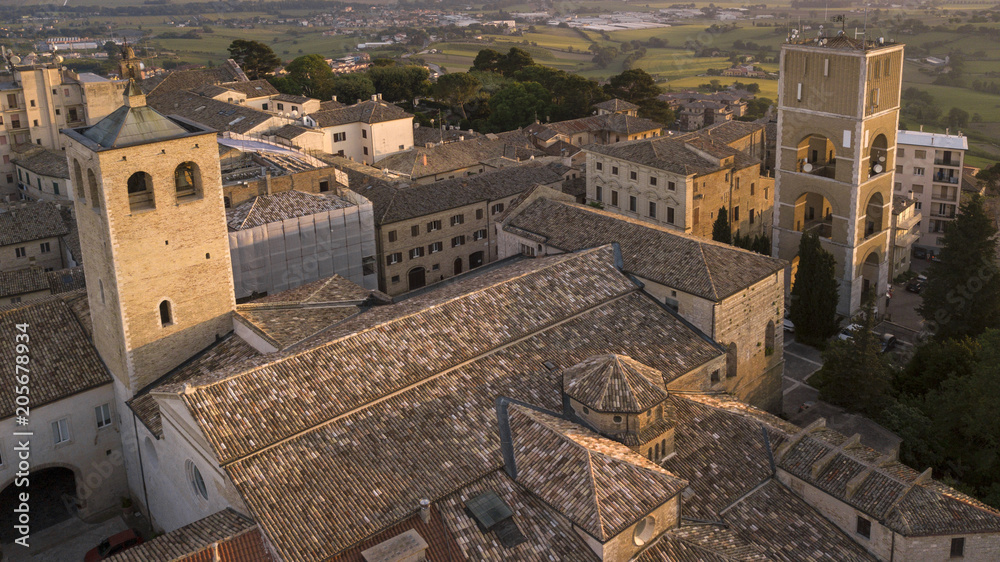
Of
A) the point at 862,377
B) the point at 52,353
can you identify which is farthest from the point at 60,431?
the point at 862,377

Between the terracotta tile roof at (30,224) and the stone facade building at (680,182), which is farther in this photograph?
the stone facade building at (680,182)

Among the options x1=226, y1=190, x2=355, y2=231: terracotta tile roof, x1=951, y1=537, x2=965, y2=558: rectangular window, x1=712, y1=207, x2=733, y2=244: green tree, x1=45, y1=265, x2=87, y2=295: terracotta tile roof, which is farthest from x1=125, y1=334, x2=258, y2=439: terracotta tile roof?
x1=712, y1=207, x2=733, y2=244: green tree

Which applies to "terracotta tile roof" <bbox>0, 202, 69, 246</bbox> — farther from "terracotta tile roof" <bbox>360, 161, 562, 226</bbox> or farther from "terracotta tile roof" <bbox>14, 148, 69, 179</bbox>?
"terracotta tile roof" <bbox>360, 161, 562, 226</bbox>

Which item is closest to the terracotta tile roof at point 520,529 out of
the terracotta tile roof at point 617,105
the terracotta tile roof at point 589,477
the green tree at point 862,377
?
the terracotta tile roof at point 589,477

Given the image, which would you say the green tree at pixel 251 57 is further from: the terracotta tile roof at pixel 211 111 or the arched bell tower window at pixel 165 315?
the arched bell tower window at pixel 165 315

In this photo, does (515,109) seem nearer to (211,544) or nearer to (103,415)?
(103,415)

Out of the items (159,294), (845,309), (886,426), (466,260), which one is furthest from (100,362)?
(845,309)

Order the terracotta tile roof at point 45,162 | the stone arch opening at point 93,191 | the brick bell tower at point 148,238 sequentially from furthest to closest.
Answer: the terracotta tile roof at point 45,162, the stone arch opening at point 93,191, the brick bell tower at point 148,238
